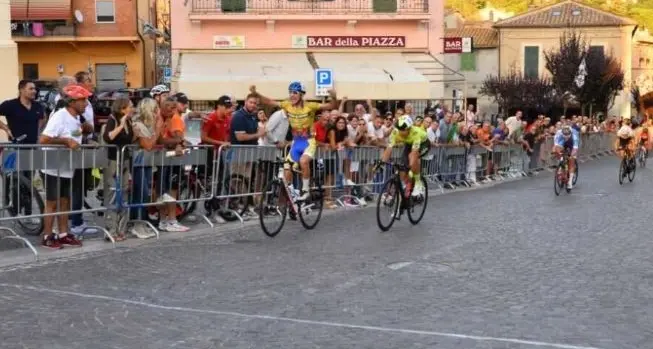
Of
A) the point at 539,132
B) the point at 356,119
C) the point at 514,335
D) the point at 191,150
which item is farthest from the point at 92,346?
the point at 539,132

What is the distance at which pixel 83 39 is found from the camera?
51.0 metres

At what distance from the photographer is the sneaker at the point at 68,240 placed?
12.1m

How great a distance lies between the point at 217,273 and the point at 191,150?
4451mm

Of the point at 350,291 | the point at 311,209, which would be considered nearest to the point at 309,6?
the point at 311,209

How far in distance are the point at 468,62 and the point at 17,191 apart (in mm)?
58949

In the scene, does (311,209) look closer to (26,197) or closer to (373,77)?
(26,197)

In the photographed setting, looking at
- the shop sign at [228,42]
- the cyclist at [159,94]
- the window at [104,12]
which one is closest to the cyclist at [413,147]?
the cyclist at [159,94]

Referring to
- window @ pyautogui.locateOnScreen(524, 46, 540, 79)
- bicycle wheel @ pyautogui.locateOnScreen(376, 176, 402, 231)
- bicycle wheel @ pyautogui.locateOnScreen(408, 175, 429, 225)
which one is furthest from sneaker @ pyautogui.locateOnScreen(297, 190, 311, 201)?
window @ pyautogui.locateOnScreen(524, 46, 540, 79)

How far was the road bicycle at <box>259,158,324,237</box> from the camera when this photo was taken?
1341 centimetres

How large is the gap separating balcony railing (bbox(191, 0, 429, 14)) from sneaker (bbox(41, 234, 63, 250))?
25815mm

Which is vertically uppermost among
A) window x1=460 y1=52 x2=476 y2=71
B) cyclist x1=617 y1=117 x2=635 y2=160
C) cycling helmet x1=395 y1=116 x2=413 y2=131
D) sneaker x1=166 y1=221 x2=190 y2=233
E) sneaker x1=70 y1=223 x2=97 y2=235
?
window x1=460 y1=52 x2=476 y2=71

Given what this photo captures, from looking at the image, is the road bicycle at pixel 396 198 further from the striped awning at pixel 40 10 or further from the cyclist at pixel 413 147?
the striped awning at pixel 40 10

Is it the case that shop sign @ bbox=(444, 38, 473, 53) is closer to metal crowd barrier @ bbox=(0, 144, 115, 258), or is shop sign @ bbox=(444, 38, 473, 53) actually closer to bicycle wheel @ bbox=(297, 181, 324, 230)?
bicycle wheel @ bbox=(297, 181, 324, 230)

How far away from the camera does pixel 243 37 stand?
37406mm
